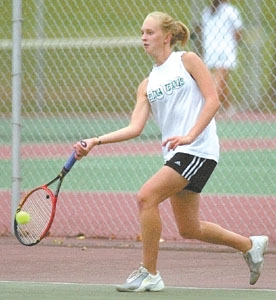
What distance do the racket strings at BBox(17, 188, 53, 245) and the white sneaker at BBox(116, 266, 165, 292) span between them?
57cm

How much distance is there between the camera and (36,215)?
24.5 ft

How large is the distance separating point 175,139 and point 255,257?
979 millimetres

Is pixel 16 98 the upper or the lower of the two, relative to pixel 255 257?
upper

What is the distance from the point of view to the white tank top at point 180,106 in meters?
7.29

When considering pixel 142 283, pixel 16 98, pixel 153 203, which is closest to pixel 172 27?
pixel 153 203

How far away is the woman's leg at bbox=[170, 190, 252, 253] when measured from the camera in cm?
738

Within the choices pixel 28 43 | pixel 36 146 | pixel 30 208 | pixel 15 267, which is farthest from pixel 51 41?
pixel 30 208

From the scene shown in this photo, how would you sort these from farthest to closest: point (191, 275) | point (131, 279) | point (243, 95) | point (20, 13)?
point (243, 95) → point (20, 13) → point (191, 275) → point (131, 279)

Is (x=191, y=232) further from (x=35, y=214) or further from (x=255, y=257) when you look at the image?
(x=35, y=214)

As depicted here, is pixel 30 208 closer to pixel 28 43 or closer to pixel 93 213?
pixel 93 213

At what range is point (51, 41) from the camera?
11.3m

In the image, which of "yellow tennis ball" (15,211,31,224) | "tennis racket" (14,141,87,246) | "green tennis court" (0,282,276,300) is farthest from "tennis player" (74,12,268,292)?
"yellow tennis ball" (15,211,31,224)

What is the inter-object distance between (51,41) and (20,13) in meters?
1.33

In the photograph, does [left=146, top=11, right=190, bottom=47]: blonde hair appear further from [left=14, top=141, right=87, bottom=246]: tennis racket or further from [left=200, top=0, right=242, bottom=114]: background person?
[left=200, top=0, right=242, bottom=114]: background person
